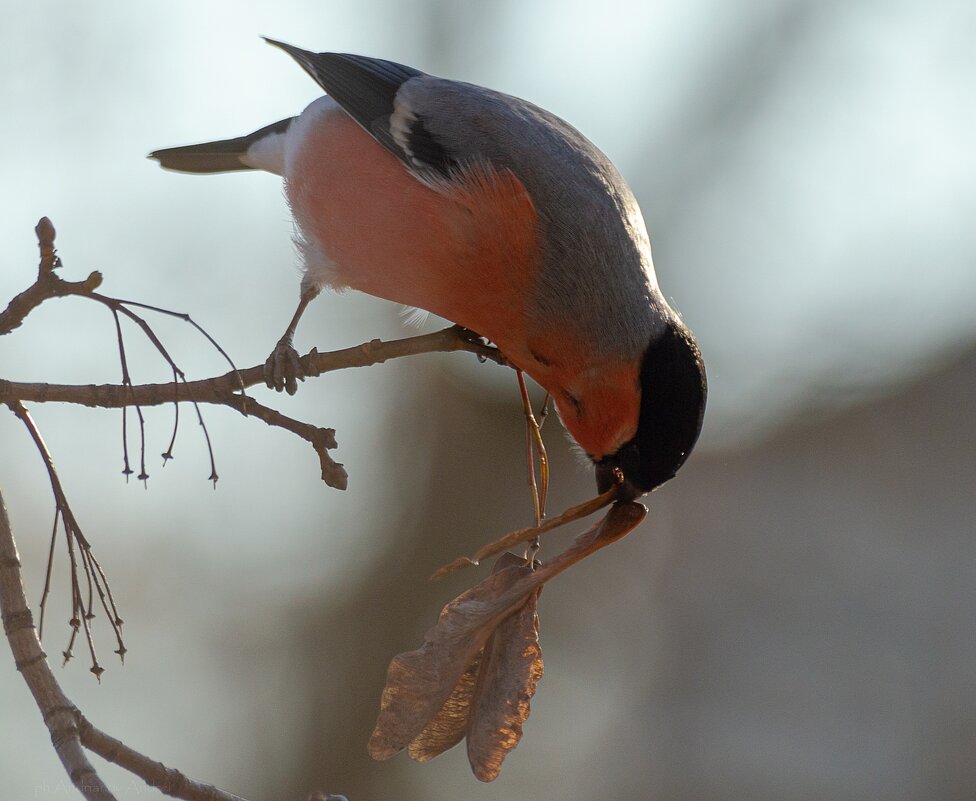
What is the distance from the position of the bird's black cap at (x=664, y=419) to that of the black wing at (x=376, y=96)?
2.64 feet

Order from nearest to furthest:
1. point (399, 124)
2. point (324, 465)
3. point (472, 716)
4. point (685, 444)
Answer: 1. point (472, 716)
2. point (324, 465)
3. point (685, 444)
4. point (399, 124)

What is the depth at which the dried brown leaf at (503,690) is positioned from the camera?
4.72ft

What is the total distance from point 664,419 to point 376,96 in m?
1.46

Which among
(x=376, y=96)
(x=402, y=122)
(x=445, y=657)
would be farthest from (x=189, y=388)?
(x=376, y=96)

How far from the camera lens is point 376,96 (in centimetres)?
295

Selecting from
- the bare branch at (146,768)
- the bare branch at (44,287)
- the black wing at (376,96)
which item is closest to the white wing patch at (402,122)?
the black wing at (376,96)

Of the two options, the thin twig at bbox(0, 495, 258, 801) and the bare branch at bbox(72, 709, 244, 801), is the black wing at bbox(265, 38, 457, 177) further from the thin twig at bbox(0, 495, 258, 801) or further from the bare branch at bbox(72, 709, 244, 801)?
the bare branch at bbox(72, 709, 244, 801)

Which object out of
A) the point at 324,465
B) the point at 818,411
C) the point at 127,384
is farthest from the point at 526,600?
the point at 818,411

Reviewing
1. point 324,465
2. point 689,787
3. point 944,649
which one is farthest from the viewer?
point 944,649

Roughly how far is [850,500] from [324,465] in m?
6.81

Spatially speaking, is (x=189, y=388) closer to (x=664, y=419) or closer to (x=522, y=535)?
(x=522, y=535)

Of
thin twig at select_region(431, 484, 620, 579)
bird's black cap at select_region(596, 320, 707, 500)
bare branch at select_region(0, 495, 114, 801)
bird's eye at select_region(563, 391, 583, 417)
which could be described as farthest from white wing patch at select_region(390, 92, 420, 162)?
bare branch at select_region(0, 495, 114, 801)

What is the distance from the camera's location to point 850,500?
7.84 meters

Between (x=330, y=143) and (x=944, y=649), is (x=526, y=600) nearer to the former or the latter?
(x=330, y=143)
